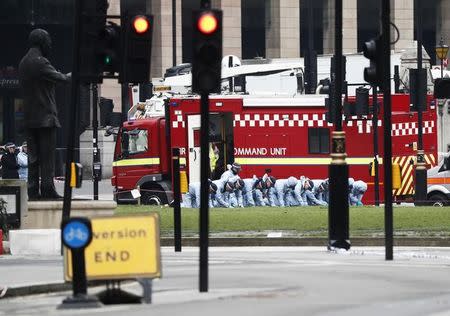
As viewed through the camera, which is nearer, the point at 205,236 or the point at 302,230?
the point at 205,236

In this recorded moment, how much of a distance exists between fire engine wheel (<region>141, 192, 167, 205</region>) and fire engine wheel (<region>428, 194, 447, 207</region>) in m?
7.35

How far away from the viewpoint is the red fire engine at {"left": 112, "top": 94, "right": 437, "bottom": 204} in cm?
4597

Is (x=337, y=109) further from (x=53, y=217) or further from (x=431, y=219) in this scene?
(x=431, y=219)

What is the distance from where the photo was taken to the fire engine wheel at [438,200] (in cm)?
4241

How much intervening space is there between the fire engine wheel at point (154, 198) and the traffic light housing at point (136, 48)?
2565 cm

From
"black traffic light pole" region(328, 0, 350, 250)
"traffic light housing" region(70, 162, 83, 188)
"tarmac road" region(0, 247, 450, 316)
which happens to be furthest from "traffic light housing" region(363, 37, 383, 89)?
"traffic light housing" region(70, 162, 83, 188)

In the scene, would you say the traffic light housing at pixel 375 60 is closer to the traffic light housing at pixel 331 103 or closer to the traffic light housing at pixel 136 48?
the traffic light housing at pixel 136 48

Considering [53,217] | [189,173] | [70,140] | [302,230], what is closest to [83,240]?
[70,140]

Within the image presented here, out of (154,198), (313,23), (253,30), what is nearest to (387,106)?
(154,198)

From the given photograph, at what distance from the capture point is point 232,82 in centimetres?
5316

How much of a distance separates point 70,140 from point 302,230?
9670mm

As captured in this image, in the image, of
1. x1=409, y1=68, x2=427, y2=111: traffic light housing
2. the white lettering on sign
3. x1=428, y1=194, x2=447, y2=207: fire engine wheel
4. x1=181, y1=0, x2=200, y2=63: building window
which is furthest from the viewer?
x1=181, y1=0, x2=200, y2=63: building window

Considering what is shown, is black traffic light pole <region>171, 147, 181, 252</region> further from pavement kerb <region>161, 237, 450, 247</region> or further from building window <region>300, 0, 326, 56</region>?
building window <region>300, 0, 326, 56</region>

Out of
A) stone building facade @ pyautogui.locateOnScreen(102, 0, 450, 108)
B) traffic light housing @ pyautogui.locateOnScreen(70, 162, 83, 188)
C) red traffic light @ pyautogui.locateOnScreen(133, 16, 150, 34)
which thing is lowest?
traffic light housing @ pyautogui.locateOnScreen(70, 162, 83, 188)
